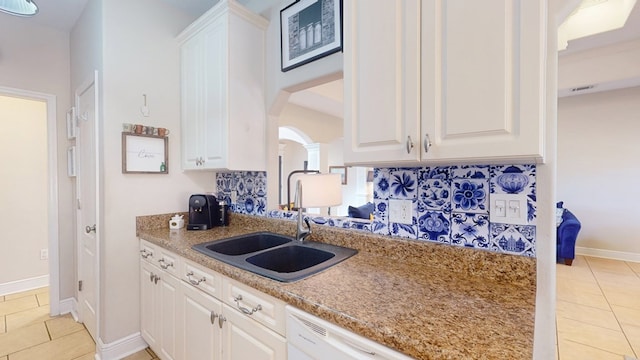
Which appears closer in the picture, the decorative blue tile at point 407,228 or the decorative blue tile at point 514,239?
the decorative blue tile at point 514,239

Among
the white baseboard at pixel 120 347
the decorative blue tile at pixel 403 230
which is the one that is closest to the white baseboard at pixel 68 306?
the white baseboard at pixel 120 347

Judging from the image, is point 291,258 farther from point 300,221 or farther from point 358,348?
point 358,348

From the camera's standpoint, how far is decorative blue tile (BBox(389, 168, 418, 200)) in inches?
52.9

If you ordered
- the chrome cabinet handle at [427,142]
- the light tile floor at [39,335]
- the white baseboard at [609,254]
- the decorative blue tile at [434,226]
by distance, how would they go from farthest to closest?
the white baseboard at [609,254]
the light tile floor at [39,335]
the decorative blue tile at [434,226]
the chrome cabinet handle at [427,142]

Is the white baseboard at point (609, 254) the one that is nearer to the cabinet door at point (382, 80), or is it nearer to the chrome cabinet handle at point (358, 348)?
the cabinet door at point (382, 80)

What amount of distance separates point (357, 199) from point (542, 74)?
19.2ft

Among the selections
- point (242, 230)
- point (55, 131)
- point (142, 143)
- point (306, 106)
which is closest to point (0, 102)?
point (55, 131)

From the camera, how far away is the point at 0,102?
2.91 meters

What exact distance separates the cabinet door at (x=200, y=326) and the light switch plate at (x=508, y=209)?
1297mm

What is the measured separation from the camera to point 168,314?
1.68m

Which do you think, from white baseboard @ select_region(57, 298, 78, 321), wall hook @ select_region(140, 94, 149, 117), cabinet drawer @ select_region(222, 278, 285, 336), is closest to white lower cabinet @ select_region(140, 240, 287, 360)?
cabinet drawer @ select_region(222, 278, 285, 336)

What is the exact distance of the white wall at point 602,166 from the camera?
4160 mm

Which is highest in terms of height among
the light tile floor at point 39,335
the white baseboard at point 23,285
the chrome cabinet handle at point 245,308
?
the chrome cabinet handle at point 245,308

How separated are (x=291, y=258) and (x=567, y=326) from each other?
2395mm
